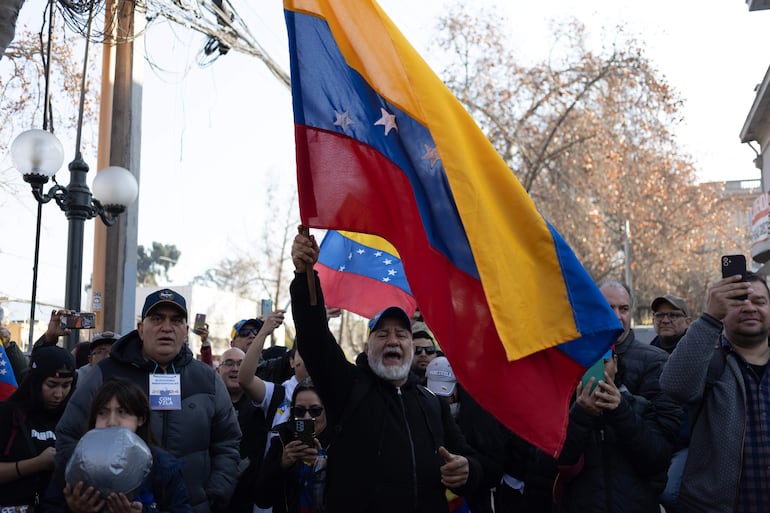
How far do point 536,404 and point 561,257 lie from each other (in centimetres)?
72

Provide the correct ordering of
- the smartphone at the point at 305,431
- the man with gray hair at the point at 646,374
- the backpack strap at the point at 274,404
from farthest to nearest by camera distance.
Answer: the backpack strap at the point at 274,404
the man with gray hair at the point at 646,374
the smartphone at the point at 305,431

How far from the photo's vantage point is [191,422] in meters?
5.06

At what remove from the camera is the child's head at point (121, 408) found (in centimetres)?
437

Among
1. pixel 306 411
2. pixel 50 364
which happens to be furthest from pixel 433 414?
pixel 50 364

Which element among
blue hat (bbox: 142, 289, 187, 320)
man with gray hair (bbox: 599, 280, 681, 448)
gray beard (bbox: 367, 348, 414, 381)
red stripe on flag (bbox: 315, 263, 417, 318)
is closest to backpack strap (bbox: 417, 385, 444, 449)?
gray beard (bbox: 367, 348, 414, 381)

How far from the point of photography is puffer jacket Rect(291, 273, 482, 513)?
14.1 ft

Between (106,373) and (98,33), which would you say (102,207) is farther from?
(106,373)

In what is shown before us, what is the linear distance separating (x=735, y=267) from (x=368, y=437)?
200cm

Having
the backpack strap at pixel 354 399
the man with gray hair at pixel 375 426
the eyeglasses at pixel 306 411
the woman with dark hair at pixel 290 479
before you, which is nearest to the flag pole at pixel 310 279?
the man with gray hair at pixel 375 426

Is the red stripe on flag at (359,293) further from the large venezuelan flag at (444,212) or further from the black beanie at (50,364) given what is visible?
the large venezuelan flag at (444,212)

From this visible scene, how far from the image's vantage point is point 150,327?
5.16 m

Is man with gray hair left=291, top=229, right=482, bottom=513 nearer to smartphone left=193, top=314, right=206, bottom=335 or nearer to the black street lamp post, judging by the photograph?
smartphone left=193, top=314, right=206, bottom=335

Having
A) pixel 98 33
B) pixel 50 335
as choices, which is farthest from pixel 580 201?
pixel 50 335

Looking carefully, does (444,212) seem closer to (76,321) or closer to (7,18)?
(7,18)
